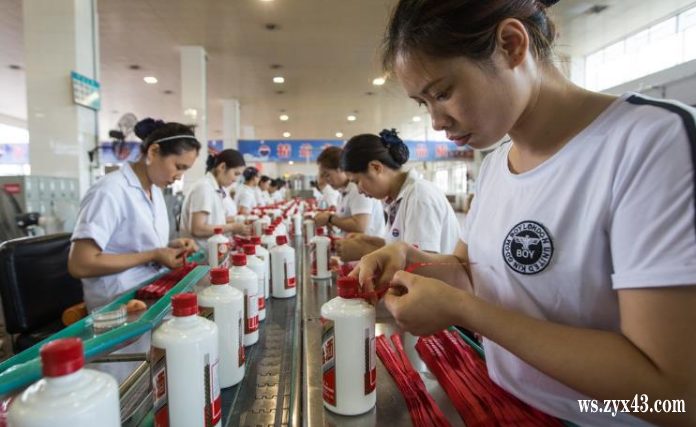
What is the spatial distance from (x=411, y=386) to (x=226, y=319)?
0.46 meters

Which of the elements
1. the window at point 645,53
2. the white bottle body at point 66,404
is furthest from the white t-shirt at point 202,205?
the window at point 645,53

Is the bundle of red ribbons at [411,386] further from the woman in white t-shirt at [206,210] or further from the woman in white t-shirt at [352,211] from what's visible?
the woman in white t-shirt at [206,210]

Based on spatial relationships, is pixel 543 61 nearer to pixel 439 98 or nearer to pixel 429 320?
pixel 439 98

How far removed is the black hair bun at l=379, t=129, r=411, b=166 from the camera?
7.58ft

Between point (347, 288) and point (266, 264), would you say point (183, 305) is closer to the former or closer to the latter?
point (347, 288)

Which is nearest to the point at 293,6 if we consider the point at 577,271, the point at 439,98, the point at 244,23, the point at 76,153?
the point at 244,23

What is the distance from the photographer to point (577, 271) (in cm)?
72

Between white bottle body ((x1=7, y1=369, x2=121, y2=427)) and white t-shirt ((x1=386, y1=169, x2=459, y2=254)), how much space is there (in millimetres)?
1582

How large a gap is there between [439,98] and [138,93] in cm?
1121

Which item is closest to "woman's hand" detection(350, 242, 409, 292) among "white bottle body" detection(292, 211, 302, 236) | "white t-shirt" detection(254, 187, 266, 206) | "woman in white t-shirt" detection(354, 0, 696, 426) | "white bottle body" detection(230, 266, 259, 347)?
"woman in white t-shirt" detection(354, 0, 696, 426)

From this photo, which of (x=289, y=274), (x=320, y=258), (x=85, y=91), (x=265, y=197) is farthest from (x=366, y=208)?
(x=265, y=197)

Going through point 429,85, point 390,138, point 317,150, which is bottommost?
point 429,85

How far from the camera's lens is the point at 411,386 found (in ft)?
3.05

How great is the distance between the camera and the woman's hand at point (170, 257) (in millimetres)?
1958
